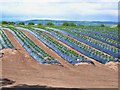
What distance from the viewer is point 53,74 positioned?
548 inches

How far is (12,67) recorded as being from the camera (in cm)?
1482

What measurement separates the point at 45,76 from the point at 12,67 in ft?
7.11

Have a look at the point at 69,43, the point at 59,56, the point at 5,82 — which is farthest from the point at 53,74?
the point at 69,43

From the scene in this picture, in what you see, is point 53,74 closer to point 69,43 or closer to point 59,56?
point 59,56

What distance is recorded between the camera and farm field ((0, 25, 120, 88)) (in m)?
13.2

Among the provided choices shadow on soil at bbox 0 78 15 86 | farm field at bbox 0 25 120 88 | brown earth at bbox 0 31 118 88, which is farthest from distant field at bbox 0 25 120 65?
shadow on soil at bbox 0 78 15 86

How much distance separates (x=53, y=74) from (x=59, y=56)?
3453 millimetres

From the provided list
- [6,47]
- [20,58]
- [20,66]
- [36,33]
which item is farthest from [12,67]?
[36,33]

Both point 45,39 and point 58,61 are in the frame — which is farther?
point 45,39

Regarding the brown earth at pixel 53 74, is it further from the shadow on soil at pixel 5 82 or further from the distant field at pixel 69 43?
the distant field at pixel 69 43

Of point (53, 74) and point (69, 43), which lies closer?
point (53, 74)

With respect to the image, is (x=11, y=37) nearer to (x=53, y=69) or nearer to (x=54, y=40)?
(x=54, y=40)

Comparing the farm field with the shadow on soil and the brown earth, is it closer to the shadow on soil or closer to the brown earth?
the brown earth

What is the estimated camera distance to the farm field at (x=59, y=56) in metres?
13.2
